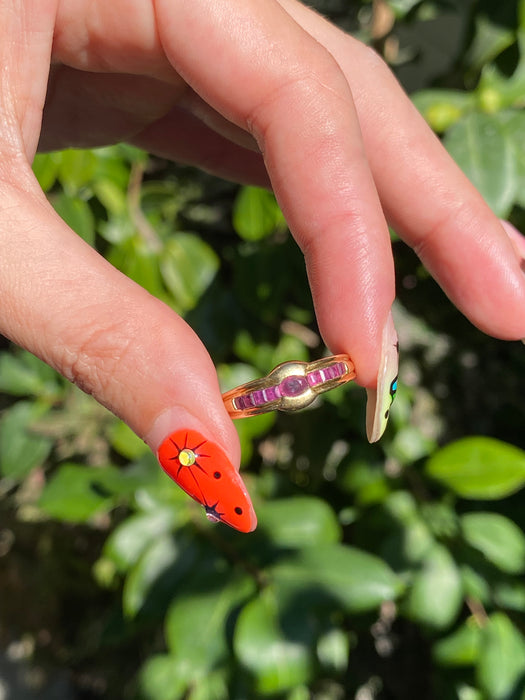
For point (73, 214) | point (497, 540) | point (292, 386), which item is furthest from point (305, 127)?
point (497, 540)

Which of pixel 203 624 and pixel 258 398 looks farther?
pixel 203 624

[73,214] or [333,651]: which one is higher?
[73,214]

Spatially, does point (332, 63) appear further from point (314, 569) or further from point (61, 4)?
point (314, 569)

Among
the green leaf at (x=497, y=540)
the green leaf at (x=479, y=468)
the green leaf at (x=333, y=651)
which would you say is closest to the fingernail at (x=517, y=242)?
the green leaf at (x=479, y=468)

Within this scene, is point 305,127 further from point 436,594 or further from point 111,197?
point 436,594

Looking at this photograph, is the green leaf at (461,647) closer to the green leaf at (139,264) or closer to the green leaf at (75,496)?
the green leaf at (75,496)

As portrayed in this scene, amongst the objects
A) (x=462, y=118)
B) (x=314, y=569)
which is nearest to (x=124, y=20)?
(x=462, y=118)

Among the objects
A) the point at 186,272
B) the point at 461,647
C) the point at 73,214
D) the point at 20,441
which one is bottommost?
the point at 461,647
